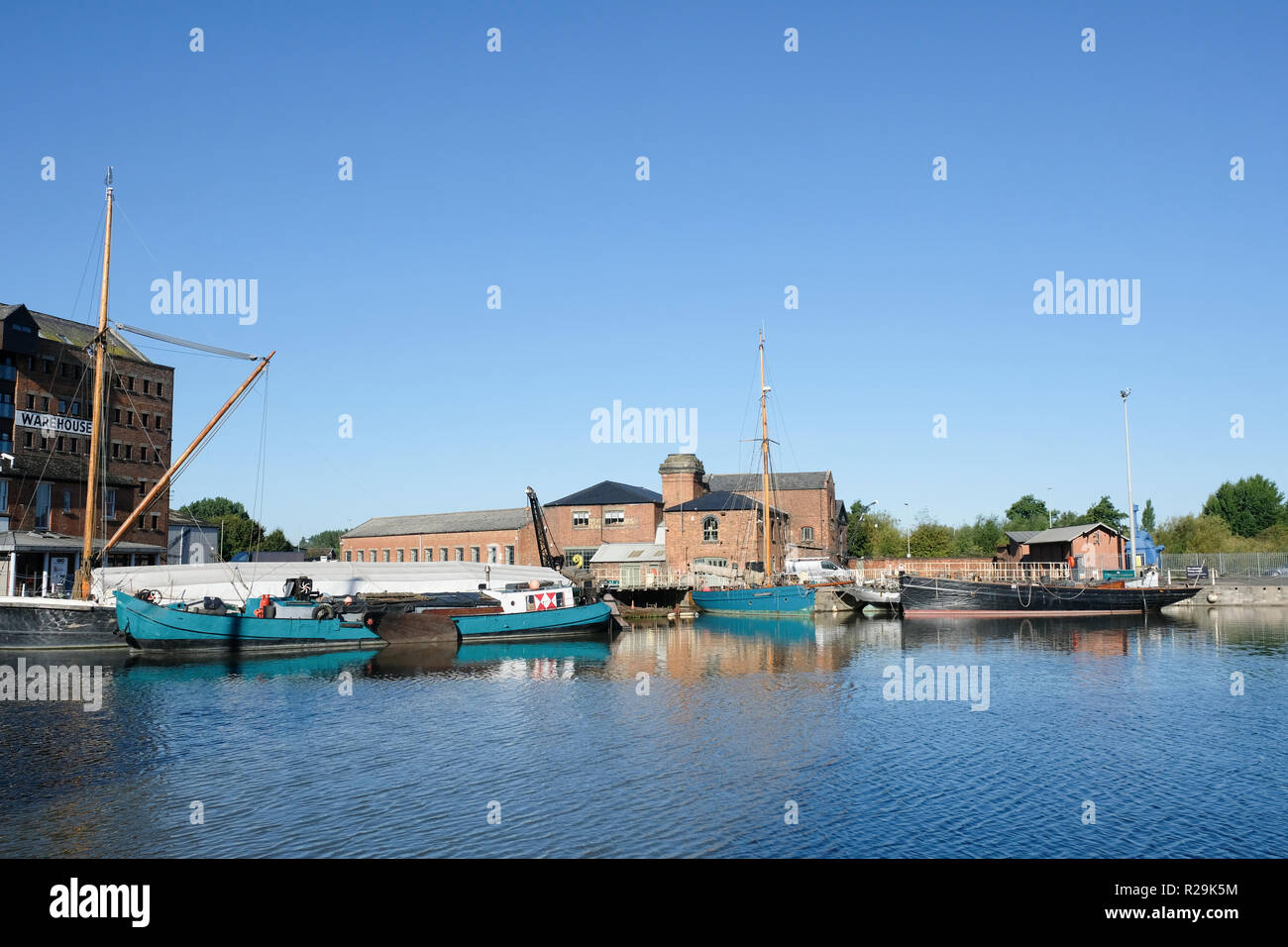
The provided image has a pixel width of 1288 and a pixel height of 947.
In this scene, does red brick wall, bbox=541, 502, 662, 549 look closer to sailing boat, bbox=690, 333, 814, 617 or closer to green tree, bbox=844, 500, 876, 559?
sailing boat, bbox=690, 333, 814, 617

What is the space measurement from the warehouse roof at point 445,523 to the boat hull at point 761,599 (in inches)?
1020

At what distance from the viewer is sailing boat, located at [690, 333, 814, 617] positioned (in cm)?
6656

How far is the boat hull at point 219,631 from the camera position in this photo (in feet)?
140

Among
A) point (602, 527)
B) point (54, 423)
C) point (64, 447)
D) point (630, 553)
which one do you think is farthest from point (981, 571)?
point (54, 423)

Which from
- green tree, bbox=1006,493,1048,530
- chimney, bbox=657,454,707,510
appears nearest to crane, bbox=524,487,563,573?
chimney, bbox=657,454,707,510

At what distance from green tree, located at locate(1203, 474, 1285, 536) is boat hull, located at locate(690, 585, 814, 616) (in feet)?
300

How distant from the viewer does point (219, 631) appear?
43875mm

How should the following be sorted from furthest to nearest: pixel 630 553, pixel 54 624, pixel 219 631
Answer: pixel 630 553 < pixel 219 631 < pixel 54 624

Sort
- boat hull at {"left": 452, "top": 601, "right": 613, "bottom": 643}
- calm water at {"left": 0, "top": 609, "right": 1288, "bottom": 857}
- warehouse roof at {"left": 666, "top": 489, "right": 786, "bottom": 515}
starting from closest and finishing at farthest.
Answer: calm water at {"left": 0, "top": 609, "right": 1288, "bottom": 857} → boat hull at {"left": 452, "top": 601, "right": 613, "bottom": 643} → warehouse roof at {"left": 666, "top": 489, "right": 786, "bottom": 515}

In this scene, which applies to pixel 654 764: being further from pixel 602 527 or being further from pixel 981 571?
pixel 602 527

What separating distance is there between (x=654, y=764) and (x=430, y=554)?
254ft

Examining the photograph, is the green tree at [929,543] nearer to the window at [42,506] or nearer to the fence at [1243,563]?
the fence at [1243,563]

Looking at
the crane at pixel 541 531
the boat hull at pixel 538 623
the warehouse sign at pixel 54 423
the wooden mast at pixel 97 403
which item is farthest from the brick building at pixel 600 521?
the wooden mast at pixel 97 403
